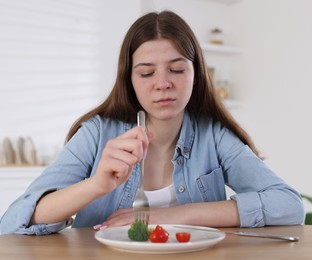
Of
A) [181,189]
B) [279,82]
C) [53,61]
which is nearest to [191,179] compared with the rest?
[181,189]

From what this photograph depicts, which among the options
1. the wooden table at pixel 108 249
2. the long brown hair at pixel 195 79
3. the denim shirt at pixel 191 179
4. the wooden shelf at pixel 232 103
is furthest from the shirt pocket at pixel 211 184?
the wooden shelf at pixel 232 103

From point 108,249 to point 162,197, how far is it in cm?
61

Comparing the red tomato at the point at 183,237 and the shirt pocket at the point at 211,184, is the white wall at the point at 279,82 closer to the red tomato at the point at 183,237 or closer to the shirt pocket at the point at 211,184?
the shirt pocket at the point at 211,184

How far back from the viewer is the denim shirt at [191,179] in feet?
5.12

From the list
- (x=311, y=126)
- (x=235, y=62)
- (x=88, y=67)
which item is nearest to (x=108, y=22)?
(x=88, y=67)

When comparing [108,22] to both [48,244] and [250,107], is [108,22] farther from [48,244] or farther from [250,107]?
[48,244]

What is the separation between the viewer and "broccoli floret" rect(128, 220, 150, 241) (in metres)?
1.20

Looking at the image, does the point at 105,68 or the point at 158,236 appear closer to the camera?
the point at 158,236

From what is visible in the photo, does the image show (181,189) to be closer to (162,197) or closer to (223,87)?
(162,197)

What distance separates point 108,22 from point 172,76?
2.38 metres

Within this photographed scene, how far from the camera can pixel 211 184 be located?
1.85 meters

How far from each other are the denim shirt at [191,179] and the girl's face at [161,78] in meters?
0.17

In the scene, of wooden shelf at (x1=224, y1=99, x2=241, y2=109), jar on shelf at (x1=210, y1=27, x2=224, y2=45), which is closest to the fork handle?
wooden shelf at (x1=224, y1=99, x2=241, y2=109)

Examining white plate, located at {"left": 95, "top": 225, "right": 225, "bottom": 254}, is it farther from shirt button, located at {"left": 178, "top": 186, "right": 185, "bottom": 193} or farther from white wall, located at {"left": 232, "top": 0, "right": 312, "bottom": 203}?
white wall, located at {"left": 232, "top": 0, "right": 312, "bottom": 203}
